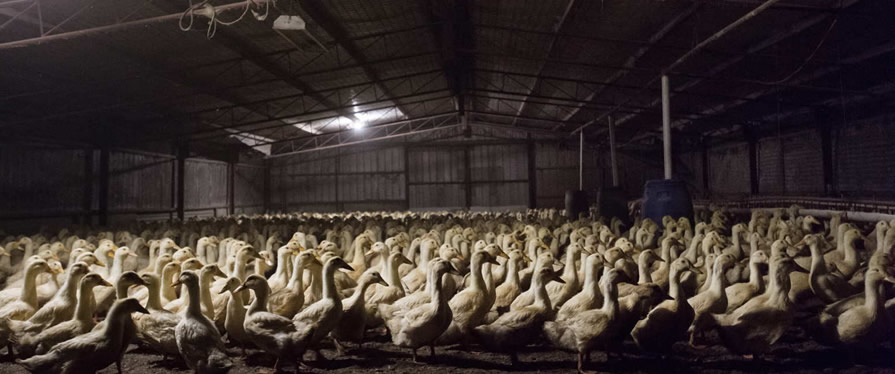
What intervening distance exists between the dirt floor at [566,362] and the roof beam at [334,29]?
288 inches

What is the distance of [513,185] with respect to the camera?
96.9 feet

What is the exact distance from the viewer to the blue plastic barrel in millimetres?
11570

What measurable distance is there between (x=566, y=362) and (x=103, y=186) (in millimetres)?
17993

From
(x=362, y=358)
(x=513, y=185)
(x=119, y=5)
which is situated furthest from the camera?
(x=513, y=185)

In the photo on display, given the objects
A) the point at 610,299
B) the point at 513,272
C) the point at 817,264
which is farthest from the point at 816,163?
the point at 610,299

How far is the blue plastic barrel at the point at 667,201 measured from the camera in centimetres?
1157

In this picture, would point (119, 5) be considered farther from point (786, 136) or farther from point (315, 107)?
point (786, 136)

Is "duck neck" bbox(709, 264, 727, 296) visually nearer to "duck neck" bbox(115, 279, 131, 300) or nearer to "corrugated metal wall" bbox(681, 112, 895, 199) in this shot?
"duck neck" bbox(115, 279, 131, 300)

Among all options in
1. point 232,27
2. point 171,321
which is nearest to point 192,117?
point 232,27

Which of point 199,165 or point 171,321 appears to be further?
point 199,165

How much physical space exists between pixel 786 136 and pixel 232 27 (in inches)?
768

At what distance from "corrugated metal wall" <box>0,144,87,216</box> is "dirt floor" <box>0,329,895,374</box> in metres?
11.7

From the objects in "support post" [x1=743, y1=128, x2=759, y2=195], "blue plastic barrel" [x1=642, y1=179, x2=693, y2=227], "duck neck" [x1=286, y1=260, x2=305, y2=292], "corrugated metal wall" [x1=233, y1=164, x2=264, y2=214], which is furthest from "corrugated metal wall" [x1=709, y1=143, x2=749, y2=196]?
"corrugated metal wall" [x1=233, y1=164, x2=264, y2=214]

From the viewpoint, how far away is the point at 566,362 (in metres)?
5.17
